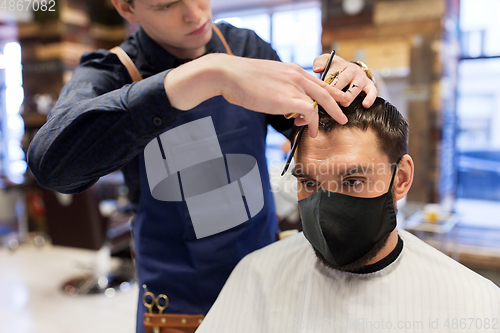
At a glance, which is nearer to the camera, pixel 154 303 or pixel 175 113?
pixel 175 113

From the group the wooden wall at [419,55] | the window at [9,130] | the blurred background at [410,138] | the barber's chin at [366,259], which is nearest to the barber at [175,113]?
the barber's chin at [366,259]

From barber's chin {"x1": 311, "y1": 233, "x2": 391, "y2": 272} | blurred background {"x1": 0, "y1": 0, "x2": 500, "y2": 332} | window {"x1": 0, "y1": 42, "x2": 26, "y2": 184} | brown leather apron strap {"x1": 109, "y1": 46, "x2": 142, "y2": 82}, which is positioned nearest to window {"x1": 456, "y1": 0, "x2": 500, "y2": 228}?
blurred background {"x1": 0, "y1": 0, "x2": 500, "y2": 332}

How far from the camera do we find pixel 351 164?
43.5 inches

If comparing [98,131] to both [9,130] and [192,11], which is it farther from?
[9,130]

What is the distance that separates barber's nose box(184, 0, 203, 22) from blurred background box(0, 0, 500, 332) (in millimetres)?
2542

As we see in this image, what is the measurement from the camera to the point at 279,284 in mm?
1291

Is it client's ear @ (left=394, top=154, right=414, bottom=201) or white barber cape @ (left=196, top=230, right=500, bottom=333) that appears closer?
white barber cape @ (left=196, top=230, right=500, bottom=333)

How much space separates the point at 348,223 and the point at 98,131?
741mm

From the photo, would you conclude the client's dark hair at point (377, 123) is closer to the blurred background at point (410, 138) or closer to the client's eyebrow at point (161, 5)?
the client's eyebrow at point (161, 5)

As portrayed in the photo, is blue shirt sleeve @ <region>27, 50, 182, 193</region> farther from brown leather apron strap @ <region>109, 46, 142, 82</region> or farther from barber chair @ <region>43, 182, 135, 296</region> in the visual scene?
barber chair @ <region>43, 182, 135, 296</region>

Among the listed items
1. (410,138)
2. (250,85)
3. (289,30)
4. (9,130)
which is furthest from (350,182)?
(9,130)

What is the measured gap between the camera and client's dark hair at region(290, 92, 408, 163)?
1146 mm

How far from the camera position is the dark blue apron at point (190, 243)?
3.98 ft

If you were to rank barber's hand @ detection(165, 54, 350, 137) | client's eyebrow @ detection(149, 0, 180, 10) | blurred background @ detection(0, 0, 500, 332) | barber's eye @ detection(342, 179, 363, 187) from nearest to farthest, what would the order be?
barber's hand @ detection(165, 54, 350, 137)
client's eyebrow @ detection(149, 0, 180, 10)
barber's eye @ detection(342, 179, 363, 187)
blurred background @ detection(0, 0, 500, 332)
